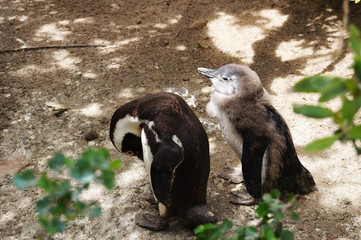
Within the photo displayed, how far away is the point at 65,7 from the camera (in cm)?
627

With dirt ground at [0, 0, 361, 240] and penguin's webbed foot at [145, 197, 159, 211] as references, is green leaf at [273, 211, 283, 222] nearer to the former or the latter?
dirt ground at [0, 0, 361, 240]

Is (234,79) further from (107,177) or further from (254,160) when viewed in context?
(107,177)

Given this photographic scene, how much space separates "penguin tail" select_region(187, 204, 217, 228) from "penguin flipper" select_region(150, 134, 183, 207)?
0.99ft

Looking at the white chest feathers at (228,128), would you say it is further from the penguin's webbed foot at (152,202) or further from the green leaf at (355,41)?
the green leaf at (355,41)

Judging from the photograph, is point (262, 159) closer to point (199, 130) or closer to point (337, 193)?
point (199, 130)

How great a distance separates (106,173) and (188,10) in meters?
5.47

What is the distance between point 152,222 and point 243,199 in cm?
78

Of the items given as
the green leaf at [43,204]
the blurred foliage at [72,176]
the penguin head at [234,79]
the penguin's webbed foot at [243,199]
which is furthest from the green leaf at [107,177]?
the penguin's webbed foot at [243,199]

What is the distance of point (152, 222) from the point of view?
114 inches

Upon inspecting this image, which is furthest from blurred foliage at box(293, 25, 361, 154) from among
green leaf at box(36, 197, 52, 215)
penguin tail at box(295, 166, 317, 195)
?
penguin tail at box(295, 166, 317, 195)

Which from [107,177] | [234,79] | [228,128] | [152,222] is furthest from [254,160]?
[107,177]

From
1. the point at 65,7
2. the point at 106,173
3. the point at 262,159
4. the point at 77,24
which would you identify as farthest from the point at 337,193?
the point at 65,7

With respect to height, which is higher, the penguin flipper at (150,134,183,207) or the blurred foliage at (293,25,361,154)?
the blurred foliage at (293,25,361,154)

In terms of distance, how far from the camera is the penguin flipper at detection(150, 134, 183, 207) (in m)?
2.42
